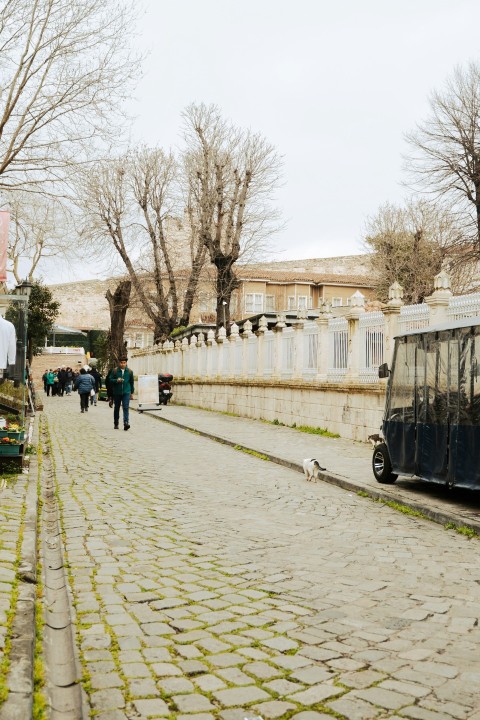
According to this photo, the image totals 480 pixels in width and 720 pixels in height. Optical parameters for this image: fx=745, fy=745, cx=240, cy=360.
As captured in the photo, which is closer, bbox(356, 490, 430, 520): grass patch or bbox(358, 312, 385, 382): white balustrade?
bbox(356, 490, 430, 520): grass patch

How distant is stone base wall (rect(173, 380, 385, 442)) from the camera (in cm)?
1575

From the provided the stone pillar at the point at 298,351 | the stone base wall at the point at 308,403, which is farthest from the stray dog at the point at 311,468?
the stone pillar at the point at 298,351

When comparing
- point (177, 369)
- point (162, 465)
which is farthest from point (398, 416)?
point (177, 369)

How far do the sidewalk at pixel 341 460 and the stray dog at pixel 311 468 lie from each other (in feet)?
0.75

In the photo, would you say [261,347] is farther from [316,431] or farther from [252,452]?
[252,452]

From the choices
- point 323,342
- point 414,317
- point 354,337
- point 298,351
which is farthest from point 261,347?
point 414,317

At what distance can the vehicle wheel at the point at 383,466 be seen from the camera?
10.3 metres

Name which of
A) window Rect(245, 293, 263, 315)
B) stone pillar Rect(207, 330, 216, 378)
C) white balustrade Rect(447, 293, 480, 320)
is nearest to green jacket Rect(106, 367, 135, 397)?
white balustrade Rect(447, 293, 480, 320)

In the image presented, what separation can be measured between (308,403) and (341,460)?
6266 mm

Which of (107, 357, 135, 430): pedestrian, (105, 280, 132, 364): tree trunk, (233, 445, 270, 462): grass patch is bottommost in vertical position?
(233, 445, 270, 462): grass patch

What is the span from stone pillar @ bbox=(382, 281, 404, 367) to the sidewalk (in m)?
2.07

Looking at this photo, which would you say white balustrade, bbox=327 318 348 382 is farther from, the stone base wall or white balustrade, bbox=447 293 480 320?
white balustrade, bbox=447 293 480 320

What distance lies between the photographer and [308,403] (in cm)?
1927

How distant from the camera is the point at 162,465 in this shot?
12.3 m
